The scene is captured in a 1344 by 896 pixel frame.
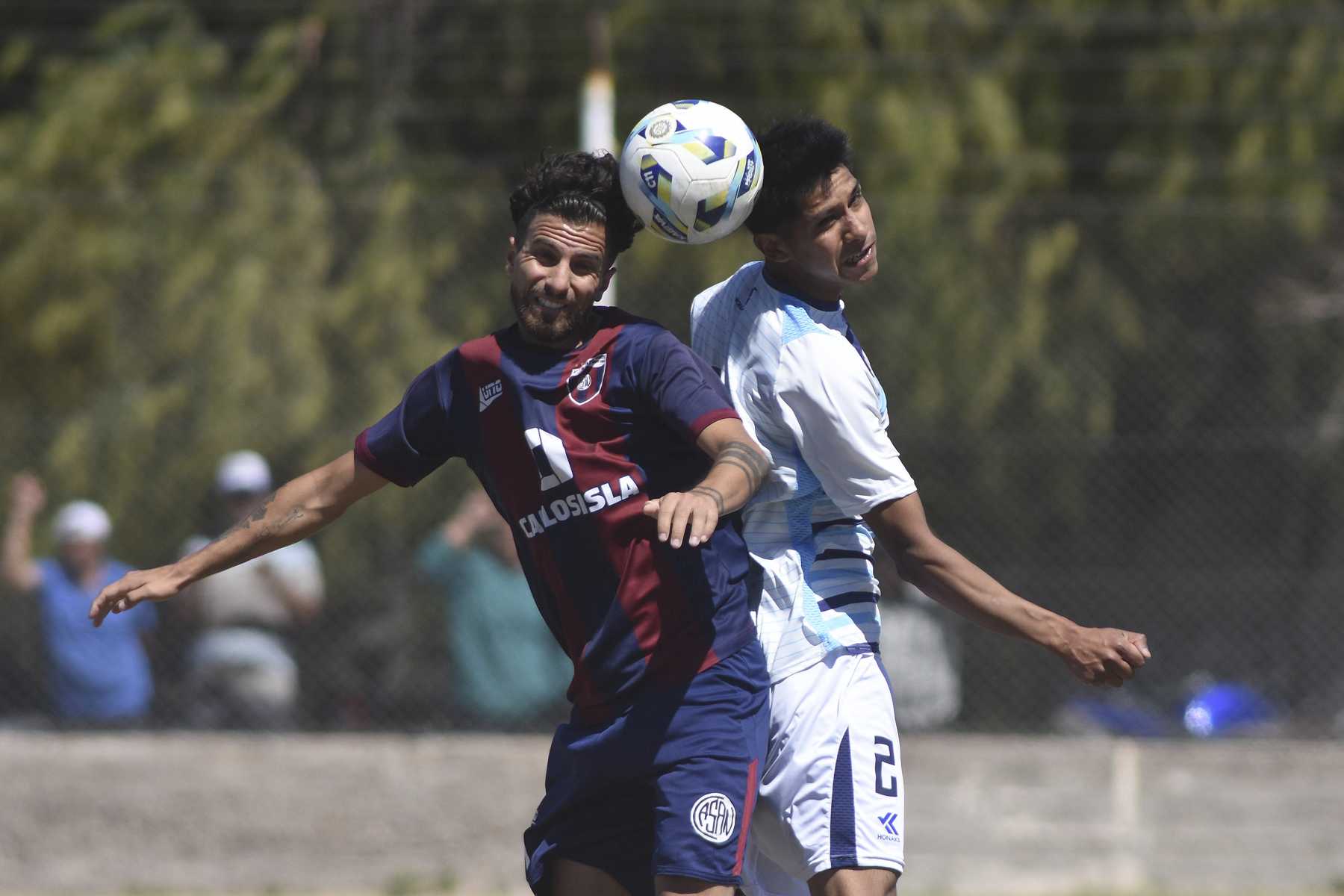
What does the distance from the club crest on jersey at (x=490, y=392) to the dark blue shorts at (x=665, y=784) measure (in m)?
0.71

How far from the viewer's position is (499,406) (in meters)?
3.64

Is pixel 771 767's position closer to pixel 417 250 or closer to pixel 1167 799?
pixel 1167 799

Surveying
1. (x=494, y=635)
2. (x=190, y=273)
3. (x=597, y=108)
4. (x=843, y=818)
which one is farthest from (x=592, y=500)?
(x=190, y=273)

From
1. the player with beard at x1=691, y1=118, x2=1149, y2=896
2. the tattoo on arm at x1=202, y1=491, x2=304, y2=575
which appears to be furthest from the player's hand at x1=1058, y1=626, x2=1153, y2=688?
the tattoo on arm at x1=202, y1=491, x2=304, y2=575

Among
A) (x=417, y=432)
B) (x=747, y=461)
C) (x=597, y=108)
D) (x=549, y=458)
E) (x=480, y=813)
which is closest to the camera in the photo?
(x=747, y=461)

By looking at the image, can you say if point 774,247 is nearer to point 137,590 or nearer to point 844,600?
point 844,600

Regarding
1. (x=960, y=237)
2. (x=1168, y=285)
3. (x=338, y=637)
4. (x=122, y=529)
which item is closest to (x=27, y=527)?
(x=122, y=529)

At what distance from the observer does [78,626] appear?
8039mm

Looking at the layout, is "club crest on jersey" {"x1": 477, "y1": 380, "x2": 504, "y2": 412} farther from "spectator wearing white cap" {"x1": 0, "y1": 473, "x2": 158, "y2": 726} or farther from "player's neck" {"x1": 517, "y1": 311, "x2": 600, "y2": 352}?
"spectator wearing white cap" {"x1": 0, "y1": 473, "x2": 158, "y2": 726}

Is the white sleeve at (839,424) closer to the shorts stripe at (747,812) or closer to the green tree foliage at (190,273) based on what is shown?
the shorts stripe at (747,812)

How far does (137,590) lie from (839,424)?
1.57 metres

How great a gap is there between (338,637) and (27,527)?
1.57 meters

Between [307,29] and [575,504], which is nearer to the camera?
[575,504]

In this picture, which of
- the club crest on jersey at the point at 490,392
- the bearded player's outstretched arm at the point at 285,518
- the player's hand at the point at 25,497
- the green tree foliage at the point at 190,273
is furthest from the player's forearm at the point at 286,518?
the green tree foliage at the point at 190,273
